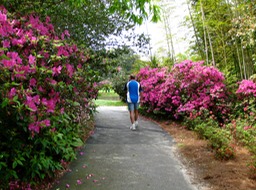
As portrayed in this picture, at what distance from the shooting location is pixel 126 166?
15.1 feet

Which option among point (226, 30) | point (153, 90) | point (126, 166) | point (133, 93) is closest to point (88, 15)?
point (133, 93)

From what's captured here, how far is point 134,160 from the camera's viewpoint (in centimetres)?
495

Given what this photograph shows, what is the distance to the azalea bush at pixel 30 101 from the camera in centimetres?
252

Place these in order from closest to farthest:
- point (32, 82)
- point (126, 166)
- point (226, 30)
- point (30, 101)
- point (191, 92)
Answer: point (30, 101), point (32, 82), point (126, 166), point (191, 92), point (226, 30)

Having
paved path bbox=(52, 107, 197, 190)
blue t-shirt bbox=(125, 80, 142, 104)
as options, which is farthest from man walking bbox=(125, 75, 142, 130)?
paved path bbox=(52, 107, 197, 190)

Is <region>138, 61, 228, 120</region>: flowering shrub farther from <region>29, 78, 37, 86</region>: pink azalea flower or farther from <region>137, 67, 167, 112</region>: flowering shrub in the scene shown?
<region>29, 78, 37, 86</region>: pink azalea flower

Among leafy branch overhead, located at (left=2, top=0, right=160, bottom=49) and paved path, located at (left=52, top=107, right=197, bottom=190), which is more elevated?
leafy branch overhead, located at (left=2, top=0, right=160, bottom=49)

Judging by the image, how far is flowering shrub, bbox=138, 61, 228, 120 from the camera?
8266mm

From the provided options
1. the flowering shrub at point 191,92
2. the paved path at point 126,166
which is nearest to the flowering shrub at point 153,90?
the flowering shrub at point 191,92

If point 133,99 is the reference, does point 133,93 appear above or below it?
above

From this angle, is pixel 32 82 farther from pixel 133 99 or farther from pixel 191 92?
pixel 191 92

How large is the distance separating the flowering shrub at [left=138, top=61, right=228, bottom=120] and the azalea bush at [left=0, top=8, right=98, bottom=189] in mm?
5384

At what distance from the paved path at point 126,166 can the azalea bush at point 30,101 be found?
73cm

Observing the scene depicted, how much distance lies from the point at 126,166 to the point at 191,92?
15.7 feet
